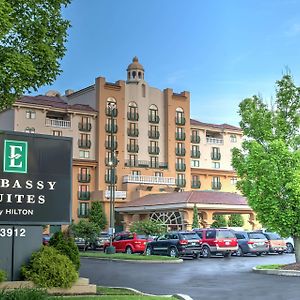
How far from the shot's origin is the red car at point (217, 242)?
35062mm

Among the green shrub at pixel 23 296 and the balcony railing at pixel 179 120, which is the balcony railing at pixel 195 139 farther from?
the green shrub at pixel 23 296

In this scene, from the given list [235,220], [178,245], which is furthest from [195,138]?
[178,245]

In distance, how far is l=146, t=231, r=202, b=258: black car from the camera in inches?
1323

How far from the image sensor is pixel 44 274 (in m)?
14.3

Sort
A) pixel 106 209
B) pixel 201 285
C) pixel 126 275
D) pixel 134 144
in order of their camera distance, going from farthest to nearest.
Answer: pixel 134 144 < pixel 106 209 < pixel 126 275 < pixel 201 285

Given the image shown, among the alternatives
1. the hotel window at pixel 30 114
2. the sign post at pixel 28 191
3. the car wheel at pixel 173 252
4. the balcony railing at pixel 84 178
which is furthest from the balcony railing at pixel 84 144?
the sign post at pixel 28 191

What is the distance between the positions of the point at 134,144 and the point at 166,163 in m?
5.86

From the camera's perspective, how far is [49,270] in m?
14.3

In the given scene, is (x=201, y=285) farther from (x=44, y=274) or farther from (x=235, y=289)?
(x=44, y=274)

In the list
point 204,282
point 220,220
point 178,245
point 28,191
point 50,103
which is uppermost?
point 50,103

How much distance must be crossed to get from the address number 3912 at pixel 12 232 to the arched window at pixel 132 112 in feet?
211

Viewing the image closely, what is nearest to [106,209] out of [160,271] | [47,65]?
[160,271]

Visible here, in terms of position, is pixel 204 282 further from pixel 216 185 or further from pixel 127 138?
pixel 216 185

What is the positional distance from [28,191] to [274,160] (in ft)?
37.3
